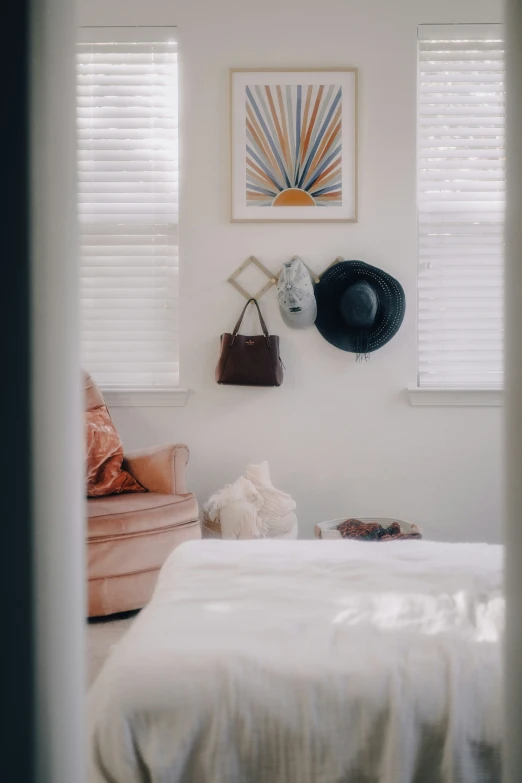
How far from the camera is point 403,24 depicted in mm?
3299

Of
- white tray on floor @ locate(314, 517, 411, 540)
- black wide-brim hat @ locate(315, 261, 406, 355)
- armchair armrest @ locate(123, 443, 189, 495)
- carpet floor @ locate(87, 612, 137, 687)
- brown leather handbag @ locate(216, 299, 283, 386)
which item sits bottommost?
carpet floor @ locate(87, 612, 137, 687)

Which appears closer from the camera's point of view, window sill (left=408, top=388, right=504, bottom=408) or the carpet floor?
the carpet floor

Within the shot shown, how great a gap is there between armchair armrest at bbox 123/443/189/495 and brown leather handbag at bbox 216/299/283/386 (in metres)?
0.50

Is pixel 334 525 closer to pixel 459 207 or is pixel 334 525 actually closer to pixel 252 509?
pixel 252 509

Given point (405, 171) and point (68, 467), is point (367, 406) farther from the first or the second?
point (68, 467)

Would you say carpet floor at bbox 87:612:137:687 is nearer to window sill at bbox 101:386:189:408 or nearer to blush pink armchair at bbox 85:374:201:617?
blush pink armchair at bbox 85:374:201:617

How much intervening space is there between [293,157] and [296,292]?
760mm

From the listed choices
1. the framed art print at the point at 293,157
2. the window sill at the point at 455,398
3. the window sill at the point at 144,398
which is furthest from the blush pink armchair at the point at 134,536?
the framed art print at the point at 293,157

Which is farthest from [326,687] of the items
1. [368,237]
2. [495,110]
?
[495,110]

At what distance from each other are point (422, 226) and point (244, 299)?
1.01m

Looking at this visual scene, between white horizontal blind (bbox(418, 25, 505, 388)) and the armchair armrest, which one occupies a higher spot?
white horizontal blind (bbox(418, 25, 505, 388))

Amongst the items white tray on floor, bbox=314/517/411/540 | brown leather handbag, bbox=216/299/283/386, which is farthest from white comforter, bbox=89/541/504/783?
brown leather handbag, bbox=216/299/283/386

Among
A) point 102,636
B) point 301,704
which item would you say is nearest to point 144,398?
point 102,636

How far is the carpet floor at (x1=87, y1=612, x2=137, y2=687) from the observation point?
6.88ft
